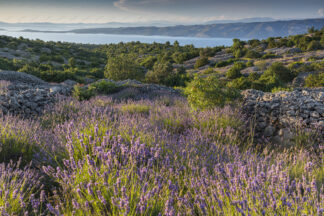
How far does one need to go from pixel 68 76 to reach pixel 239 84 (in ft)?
42.5

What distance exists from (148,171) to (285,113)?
4.72m

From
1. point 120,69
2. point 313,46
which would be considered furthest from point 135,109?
point 313,46

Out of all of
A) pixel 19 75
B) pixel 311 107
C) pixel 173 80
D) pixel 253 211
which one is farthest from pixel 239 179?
pixel 173 80

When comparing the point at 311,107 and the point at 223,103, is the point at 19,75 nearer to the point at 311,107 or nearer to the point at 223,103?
the point at 223,103

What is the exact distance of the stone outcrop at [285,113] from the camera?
17.4ft

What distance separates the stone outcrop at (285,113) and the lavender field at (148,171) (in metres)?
0.51

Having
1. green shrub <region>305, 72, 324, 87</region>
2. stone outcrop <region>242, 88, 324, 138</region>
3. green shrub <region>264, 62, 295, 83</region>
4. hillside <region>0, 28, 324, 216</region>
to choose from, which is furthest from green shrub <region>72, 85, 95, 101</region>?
green shrub <region>264, 62, 295, 83</region>

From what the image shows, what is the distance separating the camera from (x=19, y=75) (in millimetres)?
12773

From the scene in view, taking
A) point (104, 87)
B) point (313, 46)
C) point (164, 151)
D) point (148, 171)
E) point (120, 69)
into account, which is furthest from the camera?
point (313, 46)

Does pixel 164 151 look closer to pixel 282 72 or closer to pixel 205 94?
pixel 205 94

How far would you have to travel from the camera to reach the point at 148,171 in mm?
2518

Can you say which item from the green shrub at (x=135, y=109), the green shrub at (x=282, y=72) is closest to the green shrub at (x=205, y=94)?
the green shrub at (x=135, y=109)

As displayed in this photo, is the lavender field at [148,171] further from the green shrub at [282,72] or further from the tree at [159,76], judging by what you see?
the green shrub at [282,72]

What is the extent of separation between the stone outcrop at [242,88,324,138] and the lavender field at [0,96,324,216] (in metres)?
0.51
